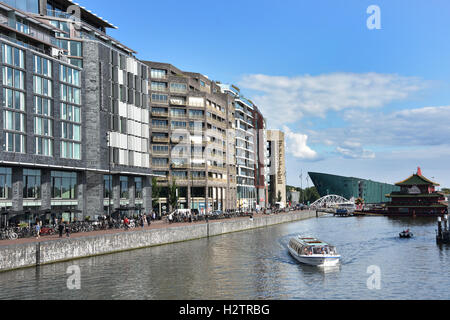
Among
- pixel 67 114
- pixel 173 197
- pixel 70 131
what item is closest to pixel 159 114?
pixel 173 197

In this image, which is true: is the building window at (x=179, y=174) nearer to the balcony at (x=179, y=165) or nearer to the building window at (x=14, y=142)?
the balcony at (x=179, y=165)

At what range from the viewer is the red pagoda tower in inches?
7229

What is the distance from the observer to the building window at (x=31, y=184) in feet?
241

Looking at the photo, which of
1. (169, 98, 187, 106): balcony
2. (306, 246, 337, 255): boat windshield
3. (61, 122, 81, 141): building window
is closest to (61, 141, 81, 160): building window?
(61, 122, 81, 141): building window

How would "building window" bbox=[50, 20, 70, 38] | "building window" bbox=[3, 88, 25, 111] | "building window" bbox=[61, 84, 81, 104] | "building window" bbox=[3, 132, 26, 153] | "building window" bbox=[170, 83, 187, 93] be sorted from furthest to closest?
1. "building window" bbox=[170, 83, 187, 93]
2. "building window" bbox=[50, 20, 70, 38]
3. "building window" bbox=[61, 84, 81, 104]
4. "building window" bbox=[3, 88, 25, 111]
5. "building window" bbox=[3, 132, 26, 153]

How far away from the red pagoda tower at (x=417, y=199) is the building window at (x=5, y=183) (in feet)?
472

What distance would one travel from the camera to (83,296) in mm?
36562

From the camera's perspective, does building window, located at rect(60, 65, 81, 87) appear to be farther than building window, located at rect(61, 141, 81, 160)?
Yes

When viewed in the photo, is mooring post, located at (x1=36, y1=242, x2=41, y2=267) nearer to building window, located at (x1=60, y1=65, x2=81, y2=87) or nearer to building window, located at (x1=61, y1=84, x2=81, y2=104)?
building window, located at (x1=61, y1=84, x2=81, y2=104)

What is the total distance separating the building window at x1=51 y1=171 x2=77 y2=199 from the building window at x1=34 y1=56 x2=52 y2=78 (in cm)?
1438

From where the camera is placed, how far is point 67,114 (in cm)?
Answer: 8206

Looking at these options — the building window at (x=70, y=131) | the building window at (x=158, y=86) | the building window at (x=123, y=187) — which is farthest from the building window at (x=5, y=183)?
the building window at (x=158, y=86)

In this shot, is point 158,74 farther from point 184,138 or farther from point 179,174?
point 179,174

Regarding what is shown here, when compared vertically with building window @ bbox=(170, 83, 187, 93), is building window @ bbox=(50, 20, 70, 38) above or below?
above
